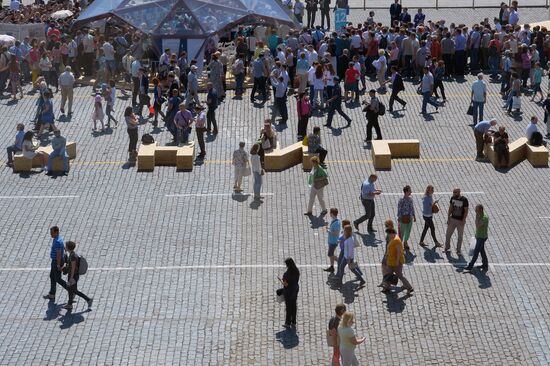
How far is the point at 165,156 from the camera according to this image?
35.0m

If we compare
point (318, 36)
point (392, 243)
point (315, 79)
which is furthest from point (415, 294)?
point (318, 36)

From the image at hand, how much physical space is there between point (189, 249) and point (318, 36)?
16529mm

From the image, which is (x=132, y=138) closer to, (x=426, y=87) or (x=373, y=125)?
(x=373, y=125)

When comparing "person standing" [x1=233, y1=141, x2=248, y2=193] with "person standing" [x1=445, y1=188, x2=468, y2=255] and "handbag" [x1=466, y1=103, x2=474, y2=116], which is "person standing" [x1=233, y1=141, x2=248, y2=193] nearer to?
"person standing" [x1=445, y1=188, x2=468, y2=255]

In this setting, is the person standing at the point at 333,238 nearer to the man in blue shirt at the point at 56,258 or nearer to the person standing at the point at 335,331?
the person standing at the point at 335,331

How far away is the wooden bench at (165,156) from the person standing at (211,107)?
70.4 inches

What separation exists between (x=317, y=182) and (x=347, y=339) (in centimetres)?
807

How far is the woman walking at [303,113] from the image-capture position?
120 feet

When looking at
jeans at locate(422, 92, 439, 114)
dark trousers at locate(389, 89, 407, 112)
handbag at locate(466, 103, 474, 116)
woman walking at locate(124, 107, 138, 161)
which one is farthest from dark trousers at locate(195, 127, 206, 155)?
handbag at locate(466, 103, 474, 116)

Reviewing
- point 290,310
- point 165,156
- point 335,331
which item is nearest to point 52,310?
point 290,310

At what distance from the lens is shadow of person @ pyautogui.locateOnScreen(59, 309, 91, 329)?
25.8 metres

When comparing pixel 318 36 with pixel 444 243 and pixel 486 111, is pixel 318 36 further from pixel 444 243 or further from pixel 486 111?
pixel 444 243

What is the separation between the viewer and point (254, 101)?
40.6 meters

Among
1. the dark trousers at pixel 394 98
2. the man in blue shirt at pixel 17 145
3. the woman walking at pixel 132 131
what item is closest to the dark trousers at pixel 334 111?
the dark trousers at pixel 394 98
